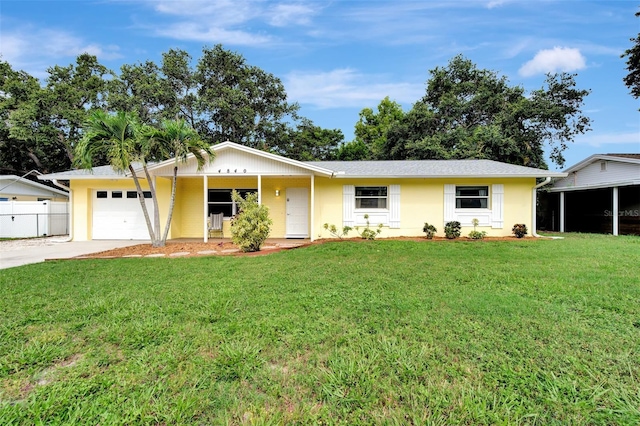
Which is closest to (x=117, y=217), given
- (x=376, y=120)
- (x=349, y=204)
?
(x=349, y=204)

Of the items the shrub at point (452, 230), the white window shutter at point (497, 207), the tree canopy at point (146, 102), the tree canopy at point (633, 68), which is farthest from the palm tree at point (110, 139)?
the tree canopy at point (633, 68)

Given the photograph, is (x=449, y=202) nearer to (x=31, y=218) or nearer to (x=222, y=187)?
(x=222, y=187)

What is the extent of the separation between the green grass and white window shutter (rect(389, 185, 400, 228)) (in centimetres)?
621

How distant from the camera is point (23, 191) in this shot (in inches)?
673

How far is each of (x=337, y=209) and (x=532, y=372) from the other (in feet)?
31.0

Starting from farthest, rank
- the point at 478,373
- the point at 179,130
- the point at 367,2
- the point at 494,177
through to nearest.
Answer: the point at 494,177, the point at 367,2, the point at 179,130, the point at 478,373

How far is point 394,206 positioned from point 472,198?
289cm

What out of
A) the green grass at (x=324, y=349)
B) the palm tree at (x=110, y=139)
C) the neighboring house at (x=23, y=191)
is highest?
the palm tree at (x=110, y=139)

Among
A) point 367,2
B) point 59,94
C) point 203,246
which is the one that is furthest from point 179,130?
point 59,94

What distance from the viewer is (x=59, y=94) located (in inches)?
813

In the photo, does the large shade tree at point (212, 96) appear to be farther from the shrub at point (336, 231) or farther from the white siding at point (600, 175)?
the white siding at point (600, 175)

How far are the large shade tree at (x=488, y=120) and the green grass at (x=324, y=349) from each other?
15.3 m

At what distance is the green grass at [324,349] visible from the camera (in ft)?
6.63

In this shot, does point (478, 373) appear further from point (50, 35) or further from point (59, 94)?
point (59, 94)
